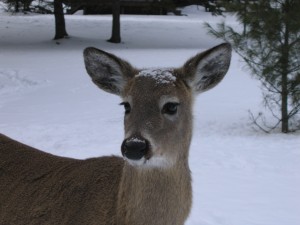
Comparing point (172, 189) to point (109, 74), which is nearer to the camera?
point (172, 189)

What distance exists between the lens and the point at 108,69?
3.76 metres

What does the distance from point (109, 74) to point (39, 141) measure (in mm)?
5846

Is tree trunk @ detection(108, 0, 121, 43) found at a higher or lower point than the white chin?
lower

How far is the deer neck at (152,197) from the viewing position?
11.1ft

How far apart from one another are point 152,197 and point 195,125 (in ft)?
22.3

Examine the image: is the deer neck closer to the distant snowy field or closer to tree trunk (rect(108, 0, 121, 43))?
the distant snowy field

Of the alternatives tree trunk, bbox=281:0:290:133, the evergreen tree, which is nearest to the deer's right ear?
the evergreen tree

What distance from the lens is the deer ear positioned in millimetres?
3688

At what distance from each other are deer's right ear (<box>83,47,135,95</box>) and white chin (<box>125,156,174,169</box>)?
67cm

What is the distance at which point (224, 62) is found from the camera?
3783 millimetres

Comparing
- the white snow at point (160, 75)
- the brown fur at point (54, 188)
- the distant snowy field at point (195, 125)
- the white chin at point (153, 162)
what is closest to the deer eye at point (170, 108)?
the white snow at point (160, 75)

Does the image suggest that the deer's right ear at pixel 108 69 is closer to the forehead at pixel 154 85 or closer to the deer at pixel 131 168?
the deer at pixel 131 168

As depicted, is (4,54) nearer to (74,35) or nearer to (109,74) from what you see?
(74,35)

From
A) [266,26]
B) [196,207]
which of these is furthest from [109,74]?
[266,26]
